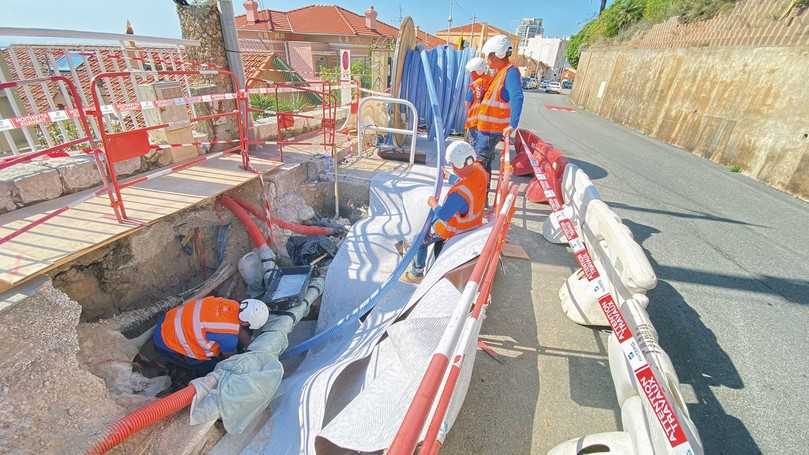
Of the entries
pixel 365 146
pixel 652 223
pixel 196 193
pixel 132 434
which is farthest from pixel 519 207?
pixel 132 434

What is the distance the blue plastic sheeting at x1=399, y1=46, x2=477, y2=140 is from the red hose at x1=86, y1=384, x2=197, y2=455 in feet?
21.6

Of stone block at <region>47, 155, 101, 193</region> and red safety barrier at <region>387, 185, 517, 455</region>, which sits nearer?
red safety barrier at <region>387, 185, 517, 455</region>

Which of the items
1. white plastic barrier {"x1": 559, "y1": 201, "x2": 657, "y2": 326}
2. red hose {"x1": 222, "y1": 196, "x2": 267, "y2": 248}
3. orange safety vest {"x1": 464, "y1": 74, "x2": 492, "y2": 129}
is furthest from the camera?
orange safety vest {"x1": 464, "y1": 74, "x2": 492, "y2": 129}

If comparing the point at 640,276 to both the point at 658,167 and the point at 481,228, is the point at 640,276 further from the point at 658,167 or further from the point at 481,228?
the point at 658,167

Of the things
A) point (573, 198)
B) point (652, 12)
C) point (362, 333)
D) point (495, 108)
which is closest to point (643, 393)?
point (362, 333)

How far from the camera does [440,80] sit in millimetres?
7500

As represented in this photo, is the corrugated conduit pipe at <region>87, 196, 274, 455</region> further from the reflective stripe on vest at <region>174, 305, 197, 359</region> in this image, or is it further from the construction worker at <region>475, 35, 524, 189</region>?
the construction worker at <region>475, 35, 524, 189</region>

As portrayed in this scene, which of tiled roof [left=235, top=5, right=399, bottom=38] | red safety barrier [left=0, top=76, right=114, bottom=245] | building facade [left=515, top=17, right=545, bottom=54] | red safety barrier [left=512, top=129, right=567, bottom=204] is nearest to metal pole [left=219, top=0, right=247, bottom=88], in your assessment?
red safety barrier [left=0, top=76, right=114, bottom=245]

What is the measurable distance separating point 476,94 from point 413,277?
3.38m

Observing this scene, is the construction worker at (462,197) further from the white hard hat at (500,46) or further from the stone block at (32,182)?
the stone block at (32,182)

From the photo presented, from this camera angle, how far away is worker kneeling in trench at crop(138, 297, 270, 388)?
2.79 metres

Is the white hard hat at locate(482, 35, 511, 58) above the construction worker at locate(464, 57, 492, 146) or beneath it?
above

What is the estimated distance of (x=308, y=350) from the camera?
3.41m

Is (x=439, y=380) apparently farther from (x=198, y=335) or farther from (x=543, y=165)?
(x=543, y=165)
